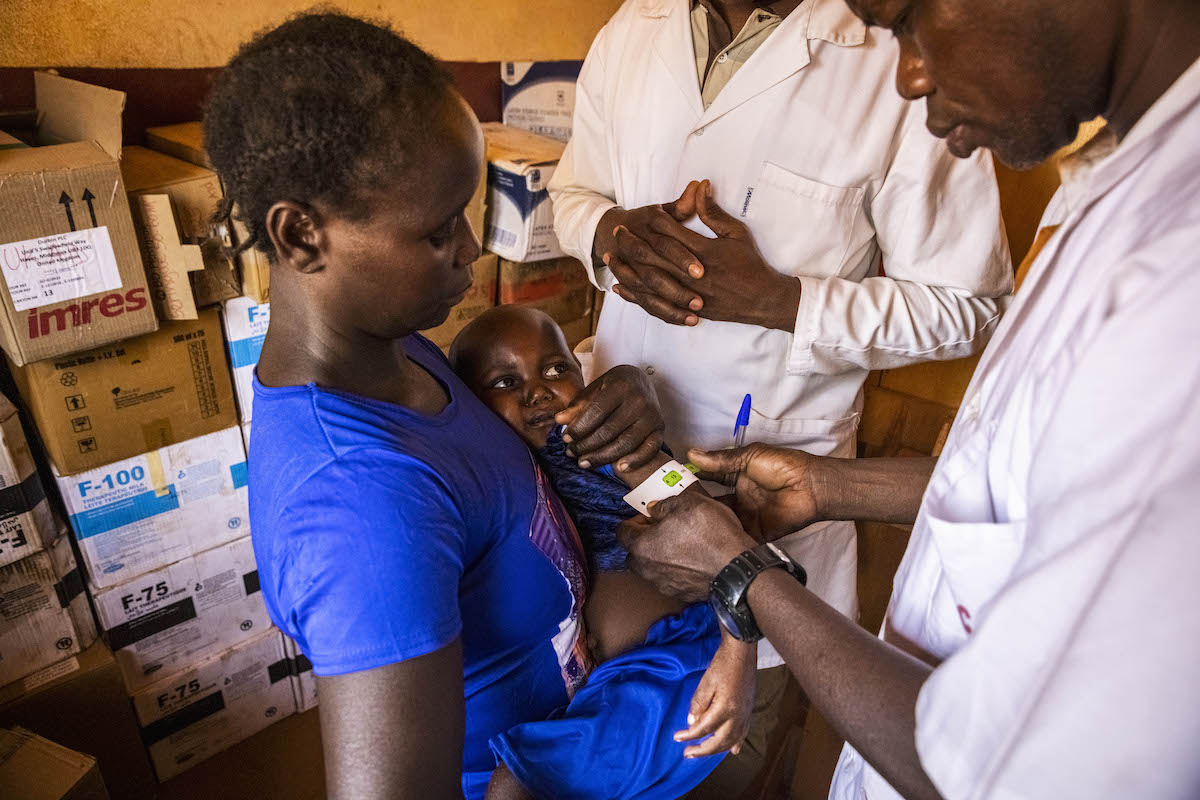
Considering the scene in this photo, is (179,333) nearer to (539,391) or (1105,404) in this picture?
(539,391)

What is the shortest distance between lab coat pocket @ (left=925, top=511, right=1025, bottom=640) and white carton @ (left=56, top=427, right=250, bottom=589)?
1943 millimetres

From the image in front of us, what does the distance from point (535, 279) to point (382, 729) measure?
2134mm

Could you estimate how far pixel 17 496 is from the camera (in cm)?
191

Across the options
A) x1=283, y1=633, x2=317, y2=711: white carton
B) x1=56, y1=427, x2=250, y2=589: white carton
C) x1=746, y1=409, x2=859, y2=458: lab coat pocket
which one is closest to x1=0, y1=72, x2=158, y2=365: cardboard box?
x1=56, y1=427, x2=250, y2=589: white carton

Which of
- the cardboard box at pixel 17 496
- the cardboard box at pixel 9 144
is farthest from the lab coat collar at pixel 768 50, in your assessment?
the cardboard box at pixel 17 496

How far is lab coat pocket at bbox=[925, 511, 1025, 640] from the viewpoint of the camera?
2.50ft

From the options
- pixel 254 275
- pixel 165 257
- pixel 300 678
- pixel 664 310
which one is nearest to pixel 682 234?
pixel 664 310

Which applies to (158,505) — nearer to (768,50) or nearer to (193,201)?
(193,201)

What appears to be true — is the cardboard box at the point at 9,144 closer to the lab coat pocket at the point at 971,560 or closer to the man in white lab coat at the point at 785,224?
A: the man in white lab coat at the point at 785,224

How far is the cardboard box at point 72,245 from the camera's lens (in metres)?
1.66

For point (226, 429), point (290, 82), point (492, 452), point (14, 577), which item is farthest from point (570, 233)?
point (14, 577)

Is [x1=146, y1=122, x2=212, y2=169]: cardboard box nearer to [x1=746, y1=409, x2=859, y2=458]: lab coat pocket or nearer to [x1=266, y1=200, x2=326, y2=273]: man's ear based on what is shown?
[x1=266, y1=200, x2=326, y2=273]: man's ear

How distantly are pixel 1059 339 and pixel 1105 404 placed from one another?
144 millimetres

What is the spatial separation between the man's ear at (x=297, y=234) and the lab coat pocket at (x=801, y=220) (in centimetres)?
99
